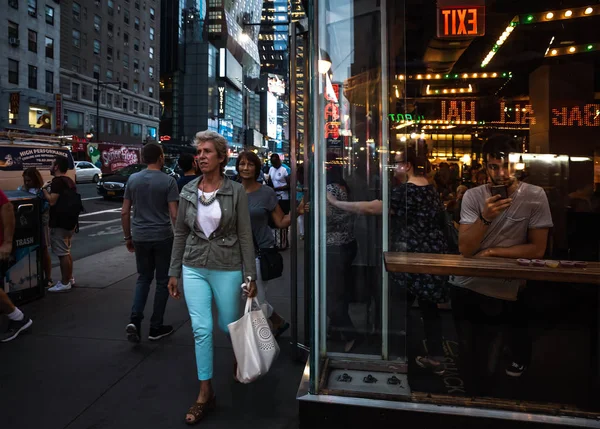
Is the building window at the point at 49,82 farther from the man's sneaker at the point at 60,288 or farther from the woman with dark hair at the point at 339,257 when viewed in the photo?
the woman with dark hair at the point at 339,257

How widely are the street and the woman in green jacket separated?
648 cm

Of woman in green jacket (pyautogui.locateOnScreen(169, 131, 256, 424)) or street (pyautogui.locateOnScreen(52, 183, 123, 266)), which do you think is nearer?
woman in green jacket (pyautogui.locateOnScreen(169, 131, 256, 424))

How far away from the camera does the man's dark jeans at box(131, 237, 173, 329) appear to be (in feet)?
14.7

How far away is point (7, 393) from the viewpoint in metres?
3.41

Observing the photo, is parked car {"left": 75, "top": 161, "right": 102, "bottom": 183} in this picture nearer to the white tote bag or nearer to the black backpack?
the black backpack

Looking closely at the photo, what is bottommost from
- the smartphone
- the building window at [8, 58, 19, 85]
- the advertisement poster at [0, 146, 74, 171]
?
the smartphone

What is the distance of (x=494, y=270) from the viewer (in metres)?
2.77

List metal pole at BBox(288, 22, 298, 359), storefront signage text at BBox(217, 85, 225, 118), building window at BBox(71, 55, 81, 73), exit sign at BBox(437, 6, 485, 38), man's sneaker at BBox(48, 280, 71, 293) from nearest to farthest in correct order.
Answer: metal pole at BBox(288, 22, 298, 359)
exit sign at BBox(437, 6, 485, 38)
man's sneaker at BBox(48, 280, 71, 293)
building window at BBox(71, 55, 81, 73)
storefront signage text at BBox(217, 85, 225, 118)

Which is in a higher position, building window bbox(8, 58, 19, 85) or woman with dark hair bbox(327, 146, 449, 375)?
building window bbox(8, 58, 19, 85)

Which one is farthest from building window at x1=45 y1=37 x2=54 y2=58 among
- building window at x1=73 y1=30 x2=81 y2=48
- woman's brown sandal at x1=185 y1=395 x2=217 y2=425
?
A: woman's brown sandal at x1=185 y1=395 x2=217 y2=425

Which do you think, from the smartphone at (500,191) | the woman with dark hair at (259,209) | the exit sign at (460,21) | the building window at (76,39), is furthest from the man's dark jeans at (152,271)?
the building window at (76,39)

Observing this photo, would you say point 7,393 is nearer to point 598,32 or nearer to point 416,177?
point 416,177

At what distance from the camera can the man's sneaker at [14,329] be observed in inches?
174

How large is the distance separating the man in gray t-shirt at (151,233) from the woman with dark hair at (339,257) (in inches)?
74.1
